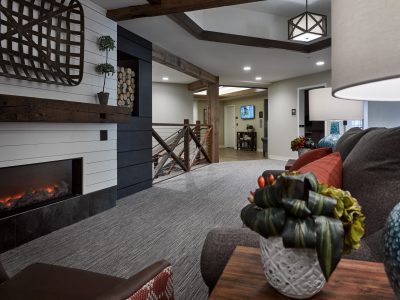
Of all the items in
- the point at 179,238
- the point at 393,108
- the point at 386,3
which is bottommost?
the point at 179,238

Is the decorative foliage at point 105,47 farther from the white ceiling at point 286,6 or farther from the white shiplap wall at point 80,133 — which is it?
the white ceiling at point 286,6

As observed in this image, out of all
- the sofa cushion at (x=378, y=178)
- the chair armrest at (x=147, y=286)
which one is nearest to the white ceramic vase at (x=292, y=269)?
the chair armrest at (x=147, y=286)

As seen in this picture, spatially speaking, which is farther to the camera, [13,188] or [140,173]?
[140,173]

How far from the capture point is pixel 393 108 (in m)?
3.74

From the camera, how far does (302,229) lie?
0.60m

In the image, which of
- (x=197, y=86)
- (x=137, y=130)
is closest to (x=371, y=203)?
(x=137, y=130)

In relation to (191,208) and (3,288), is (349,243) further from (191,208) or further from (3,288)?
(191,208)

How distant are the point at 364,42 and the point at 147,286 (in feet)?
2.48

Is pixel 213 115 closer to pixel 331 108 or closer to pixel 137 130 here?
pixel 137 130

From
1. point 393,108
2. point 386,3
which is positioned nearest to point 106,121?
point 386,3

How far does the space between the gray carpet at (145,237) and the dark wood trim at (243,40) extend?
248cm

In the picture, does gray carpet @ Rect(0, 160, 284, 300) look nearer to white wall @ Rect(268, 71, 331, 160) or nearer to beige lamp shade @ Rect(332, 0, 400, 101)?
beige lamp shade @ Rect(332, 0, 400, 101)

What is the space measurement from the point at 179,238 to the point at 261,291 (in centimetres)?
195

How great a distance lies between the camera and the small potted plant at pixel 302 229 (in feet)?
1.94
